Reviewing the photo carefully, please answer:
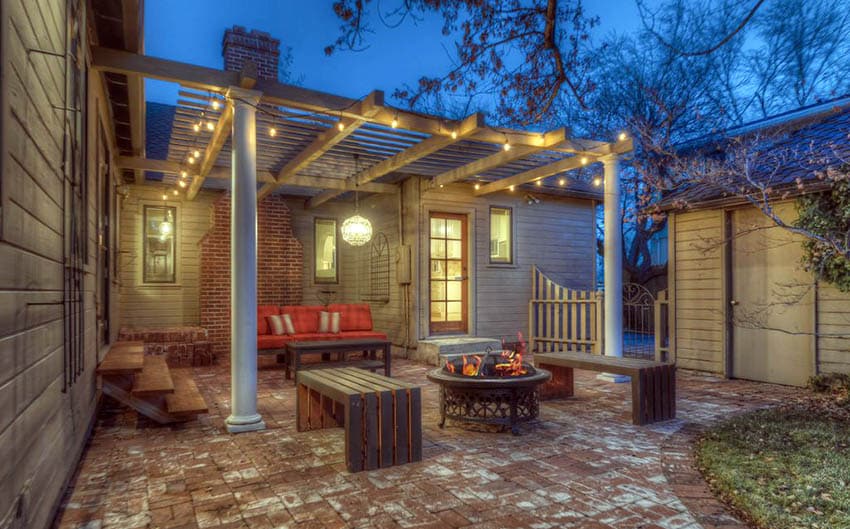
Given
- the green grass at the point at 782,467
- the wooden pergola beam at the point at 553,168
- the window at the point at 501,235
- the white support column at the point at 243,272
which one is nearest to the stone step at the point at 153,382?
the white support column at the point at 243,272

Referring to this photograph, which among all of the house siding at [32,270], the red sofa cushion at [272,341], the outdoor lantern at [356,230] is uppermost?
the outdoor lantern at [356,230]

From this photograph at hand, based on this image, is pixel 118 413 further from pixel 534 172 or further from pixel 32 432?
pixel 534 172

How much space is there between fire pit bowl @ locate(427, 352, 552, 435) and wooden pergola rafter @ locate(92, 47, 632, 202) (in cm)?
237

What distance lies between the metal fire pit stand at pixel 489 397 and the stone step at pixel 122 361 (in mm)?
2451

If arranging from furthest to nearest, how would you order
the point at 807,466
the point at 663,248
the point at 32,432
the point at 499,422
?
the point at 663,248 → the point at 499,422 → the point at 807,466 → the point at 32,432

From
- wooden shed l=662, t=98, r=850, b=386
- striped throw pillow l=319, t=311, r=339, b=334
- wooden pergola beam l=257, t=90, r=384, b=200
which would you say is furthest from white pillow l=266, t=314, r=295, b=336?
wooden shed l=662, t=98, r=850, b=386

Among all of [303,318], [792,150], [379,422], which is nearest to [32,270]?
[379,422]

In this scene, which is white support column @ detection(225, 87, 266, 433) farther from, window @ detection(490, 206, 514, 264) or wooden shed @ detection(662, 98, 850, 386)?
window @ detection(490, 206, 514, 264)

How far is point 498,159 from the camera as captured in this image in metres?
7.00

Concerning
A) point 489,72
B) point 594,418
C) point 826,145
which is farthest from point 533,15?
point 826,145

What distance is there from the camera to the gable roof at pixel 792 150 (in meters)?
6.25

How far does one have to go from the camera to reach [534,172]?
308 inches

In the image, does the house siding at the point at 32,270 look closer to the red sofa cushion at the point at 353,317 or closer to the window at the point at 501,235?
the red sofa cushion at the point at 353,317

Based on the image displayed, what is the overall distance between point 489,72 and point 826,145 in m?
4.51
